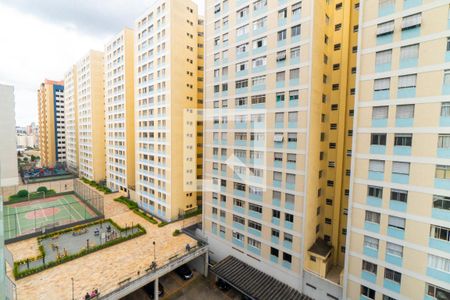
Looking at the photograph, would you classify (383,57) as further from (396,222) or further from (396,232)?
(396,232)

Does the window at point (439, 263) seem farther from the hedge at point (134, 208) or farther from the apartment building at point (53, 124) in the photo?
the apartment building at point (53, 124)

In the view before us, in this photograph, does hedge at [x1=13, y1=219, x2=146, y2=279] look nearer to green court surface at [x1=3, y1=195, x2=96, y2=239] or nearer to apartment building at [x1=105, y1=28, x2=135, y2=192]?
green court surface at [x1=3, y1=195, x2=96, y2=239]

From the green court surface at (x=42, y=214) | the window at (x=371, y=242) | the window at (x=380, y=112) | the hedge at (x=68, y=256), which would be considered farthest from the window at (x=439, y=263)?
the green court surface at (x=42, y=214)

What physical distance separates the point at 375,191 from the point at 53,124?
370 feet

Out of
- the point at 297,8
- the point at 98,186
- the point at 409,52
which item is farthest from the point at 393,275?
the point at 98,186

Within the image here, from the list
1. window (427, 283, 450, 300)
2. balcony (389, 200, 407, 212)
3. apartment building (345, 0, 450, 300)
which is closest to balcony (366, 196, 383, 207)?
apartment building (345, 0, 450, 300)

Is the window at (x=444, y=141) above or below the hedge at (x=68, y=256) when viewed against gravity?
above

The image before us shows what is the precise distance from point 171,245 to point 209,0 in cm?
3536

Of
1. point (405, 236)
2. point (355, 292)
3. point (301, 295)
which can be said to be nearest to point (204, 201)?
point (301, 295)

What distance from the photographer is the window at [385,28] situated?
18.1m

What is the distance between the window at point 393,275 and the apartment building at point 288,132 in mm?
4249

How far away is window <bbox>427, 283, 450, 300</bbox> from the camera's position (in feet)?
54.0

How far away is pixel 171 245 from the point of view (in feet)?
104

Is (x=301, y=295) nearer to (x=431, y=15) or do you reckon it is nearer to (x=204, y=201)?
(x=204, y=201)
